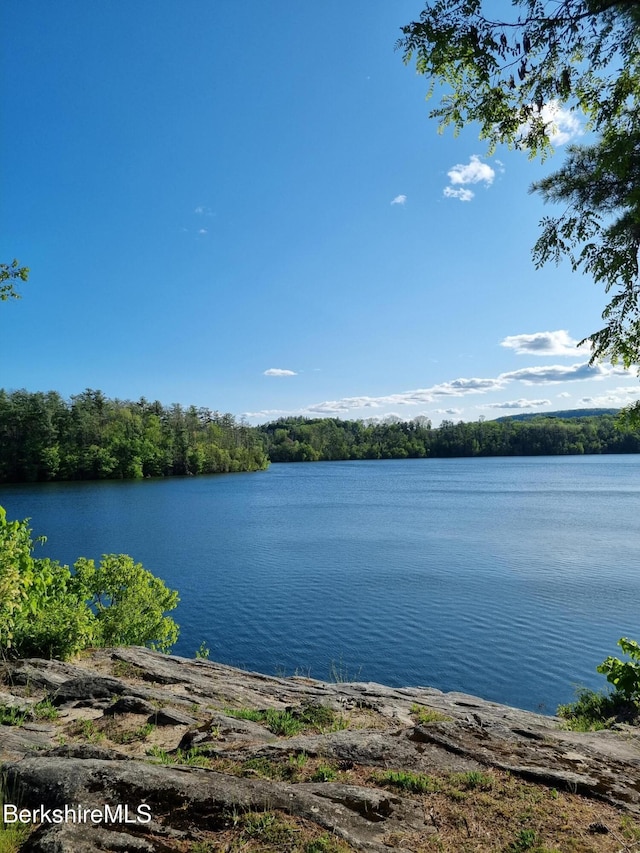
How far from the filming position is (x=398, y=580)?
1110 inches

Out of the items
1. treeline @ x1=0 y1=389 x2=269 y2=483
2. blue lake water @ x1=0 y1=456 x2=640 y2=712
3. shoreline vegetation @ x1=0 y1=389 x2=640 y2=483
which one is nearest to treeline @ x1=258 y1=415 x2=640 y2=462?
shoreline vegetation @ x1=0 y1=389 x2=640 y2=483

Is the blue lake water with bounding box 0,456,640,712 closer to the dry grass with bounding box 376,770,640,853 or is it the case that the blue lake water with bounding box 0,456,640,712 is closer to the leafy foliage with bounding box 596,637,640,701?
the leafy foliage with bounding box 596,637,640,701

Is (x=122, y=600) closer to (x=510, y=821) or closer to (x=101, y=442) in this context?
(x=510, y=821)

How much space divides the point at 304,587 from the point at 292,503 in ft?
123

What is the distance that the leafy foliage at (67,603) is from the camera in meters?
7.66

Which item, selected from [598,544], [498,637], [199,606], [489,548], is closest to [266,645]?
[199,606]

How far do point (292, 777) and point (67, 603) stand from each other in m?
9.05

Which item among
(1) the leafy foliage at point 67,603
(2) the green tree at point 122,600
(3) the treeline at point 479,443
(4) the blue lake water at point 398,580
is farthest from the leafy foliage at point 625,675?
(3) the treeline at point 479,443

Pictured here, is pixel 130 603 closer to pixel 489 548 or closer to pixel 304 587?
pixel 304 587

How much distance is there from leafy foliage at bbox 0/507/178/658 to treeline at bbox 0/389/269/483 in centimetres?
8761

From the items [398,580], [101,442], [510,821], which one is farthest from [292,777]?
[101,442]

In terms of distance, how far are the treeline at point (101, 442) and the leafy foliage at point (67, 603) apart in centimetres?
8761

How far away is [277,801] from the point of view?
4.31 metres

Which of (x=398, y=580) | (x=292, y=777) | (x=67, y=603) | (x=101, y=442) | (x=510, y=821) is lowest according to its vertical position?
(x=398, y=580)
